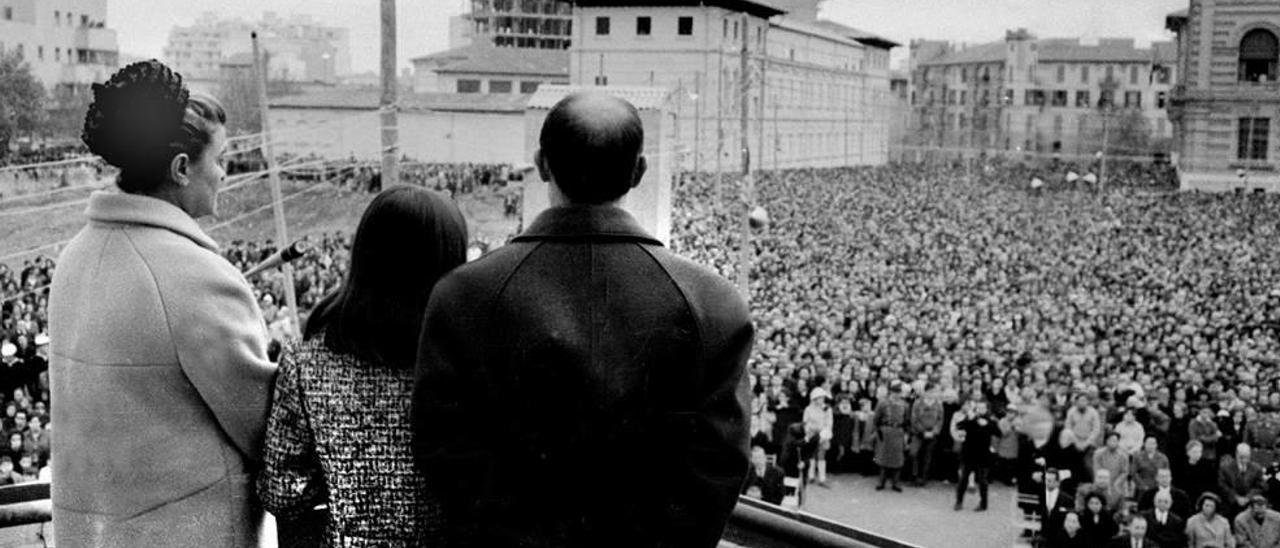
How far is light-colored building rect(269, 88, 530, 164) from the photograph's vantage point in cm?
4553

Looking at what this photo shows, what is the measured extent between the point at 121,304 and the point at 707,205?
1122 inches

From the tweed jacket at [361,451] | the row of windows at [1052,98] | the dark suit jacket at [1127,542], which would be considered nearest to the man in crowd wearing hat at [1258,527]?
the dark suit jacket at [1127,542]

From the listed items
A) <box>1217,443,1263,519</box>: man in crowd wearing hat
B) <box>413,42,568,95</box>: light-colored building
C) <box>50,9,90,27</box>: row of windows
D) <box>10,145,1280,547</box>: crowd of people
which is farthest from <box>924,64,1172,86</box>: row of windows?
<box>1217,443,1263,519</box>: man in crowd wearing hat

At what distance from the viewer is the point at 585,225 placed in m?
1.66

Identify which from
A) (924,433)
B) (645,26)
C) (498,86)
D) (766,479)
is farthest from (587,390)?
(498,86)

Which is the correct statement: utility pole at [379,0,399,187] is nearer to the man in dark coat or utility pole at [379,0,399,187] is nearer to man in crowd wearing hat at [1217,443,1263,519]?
man in crowd wearing hat at [1217,443,1263,519]

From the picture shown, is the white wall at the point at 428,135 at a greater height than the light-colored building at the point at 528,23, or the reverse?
the light-colored building at the point at 528,23

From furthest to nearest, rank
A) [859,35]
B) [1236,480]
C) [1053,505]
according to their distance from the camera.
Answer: [859,35] < [1236,480] < [1053,505]

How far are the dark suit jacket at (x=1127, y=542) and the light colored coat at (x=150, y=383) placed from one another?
6854 mm

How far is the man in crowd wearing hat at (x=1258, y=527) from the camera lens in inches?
309

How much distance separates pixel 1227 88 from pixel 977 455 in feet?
100

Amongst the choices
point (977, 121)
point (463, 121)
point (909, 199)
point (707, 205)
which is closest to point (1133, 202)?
point (909, 199)

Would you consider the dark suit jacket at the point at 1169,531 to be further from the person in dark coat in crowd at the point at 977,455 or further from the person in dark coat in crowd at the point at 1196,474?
the person in dark coat in crowd at the point at 977,455

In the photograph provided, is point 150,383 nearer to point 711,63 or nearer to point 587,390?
point 587,390
